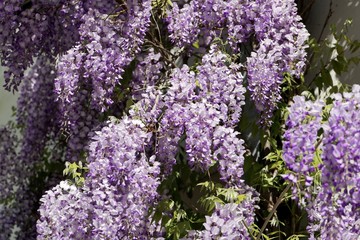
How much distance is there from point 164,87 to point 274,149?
2.05 feet

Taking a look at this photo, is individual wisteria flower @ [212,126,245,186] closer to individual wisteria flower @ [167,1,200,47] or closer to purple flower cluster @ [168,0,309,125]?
purple flower cluster @ [168,0,309,125]

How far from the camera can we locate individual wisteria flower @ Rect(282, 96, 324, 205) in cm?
312

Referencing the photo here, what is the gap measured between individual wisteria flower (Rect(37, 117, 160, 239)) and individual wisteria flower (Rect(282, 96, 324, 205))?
0.77 metres

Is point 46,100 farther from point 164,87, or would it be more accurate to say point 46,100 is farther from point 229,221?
point 229,221

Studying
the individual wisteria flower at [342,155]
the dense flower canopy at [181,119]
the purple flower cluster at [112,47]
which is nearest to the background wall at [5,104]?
the dense flower canopy at [181,119]

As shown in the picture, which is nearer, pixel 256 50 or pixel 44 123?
pixel 256 50

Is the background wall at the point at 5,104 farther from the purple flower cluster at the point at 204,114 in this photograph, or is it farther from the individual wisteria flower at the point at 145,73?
the purple flower cluster at the point at 204,114

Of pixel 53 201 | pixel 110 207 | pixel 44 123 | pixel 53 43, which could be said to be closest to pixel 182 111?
pixel 110 207

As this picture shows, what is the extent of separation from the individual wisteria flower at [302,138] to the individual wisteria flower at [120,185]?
2.54 ft

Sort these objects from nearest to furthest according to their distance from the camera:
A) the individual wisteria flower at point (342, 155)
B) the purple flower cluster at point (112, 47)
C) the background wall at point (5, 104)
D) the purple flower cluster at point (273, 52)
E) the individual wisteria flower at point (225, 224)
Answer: the individual wisteria flower at point (342, 155), the individual wisteria flower at point (225, 224), the purple flower cluster at point (273, 52), the purple flower cluster at point (112, 47), the background wall at point (5, 104)

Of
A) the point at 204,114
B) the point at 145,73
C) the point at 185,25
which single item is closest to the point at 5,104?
the point at 145,73

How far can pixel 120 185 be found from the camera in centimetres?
373

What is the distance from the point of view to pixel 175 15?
13.9 feet

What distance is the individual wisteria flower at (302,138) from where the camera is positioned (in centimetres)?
312
